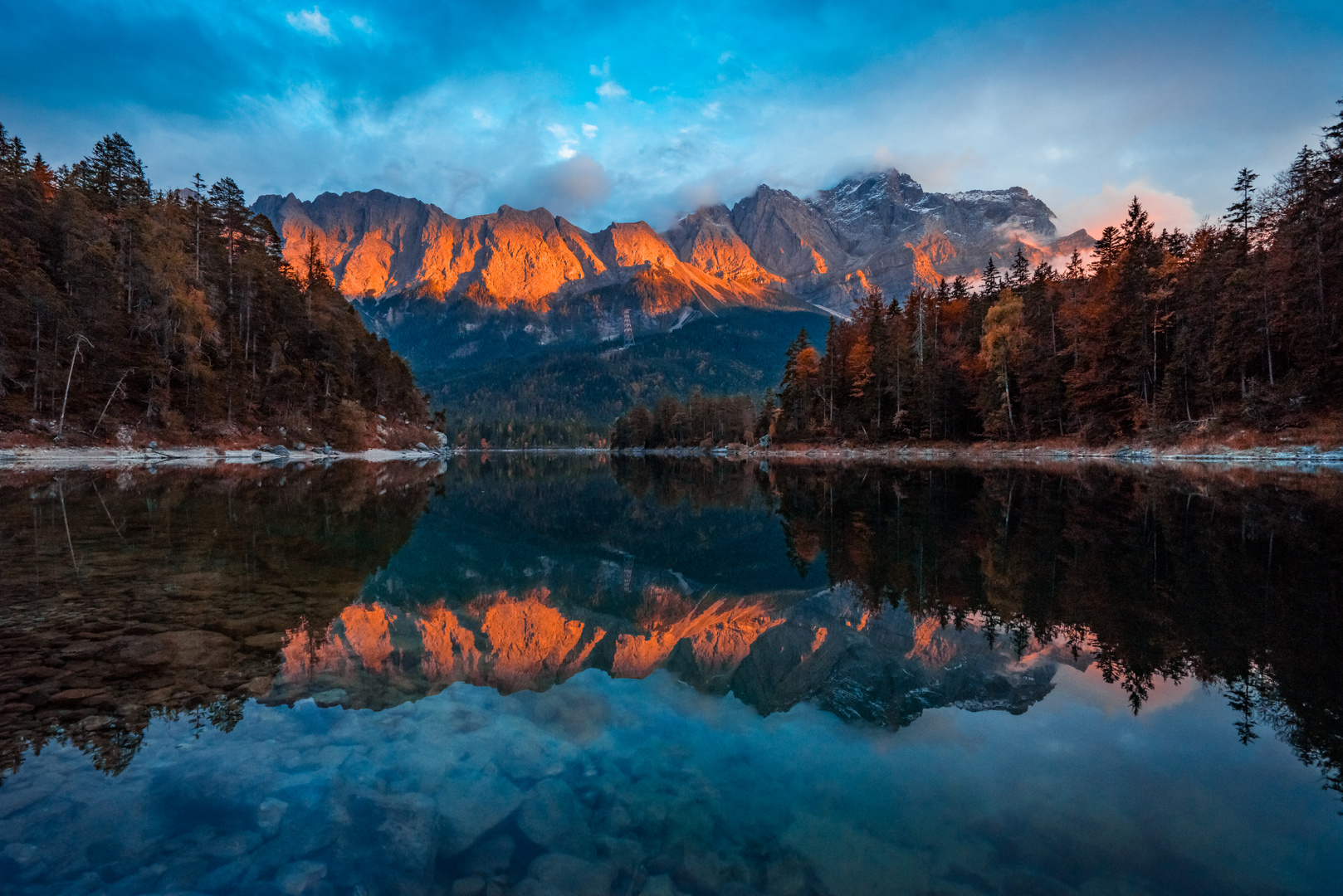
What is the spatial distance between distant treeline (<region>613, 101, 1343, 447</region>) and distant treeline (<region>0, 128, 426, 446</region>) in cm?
6419

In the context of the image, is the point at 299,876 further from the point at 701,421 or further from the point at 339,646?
the point at 701,421

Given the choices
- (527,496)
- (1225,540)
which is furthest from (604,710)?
(527,496)

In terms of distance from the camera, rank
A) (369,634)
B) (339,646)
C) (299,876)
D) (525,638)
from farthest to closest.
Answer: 1. (525,638)
2. (369,634)
3. (339,646)
4. (299,876)

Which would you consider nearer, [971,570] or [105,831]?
[105,831]

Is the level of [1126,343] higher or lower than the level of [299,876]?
higher

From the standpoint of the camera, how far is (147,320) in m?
51.9

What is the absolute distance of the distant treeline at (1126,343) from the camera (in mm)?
37125

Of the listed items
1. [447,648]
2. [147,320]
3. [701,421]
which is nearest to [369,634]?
[447,648]

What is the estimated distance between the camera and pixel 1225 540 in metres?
13.5

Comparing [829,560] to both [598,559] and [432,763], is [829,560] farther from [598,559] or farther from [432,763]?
[432,763]

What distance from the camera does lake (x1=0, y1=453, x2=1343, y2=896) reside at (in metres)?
3.83

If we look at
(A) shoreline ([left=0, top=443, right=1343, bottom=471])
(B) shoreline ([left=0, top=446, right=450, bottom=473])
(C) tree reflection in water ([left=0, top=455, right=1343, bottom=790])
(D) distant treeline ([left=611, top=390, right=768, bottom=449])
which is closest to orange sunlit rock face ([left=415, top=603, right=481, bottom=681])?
(C) tree reflection in water ([left=0, top=455, right=1343, bottom=790])

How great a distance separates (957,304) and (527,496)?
63.7 meters

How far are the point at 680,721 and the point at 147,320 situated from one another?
2606 inches
